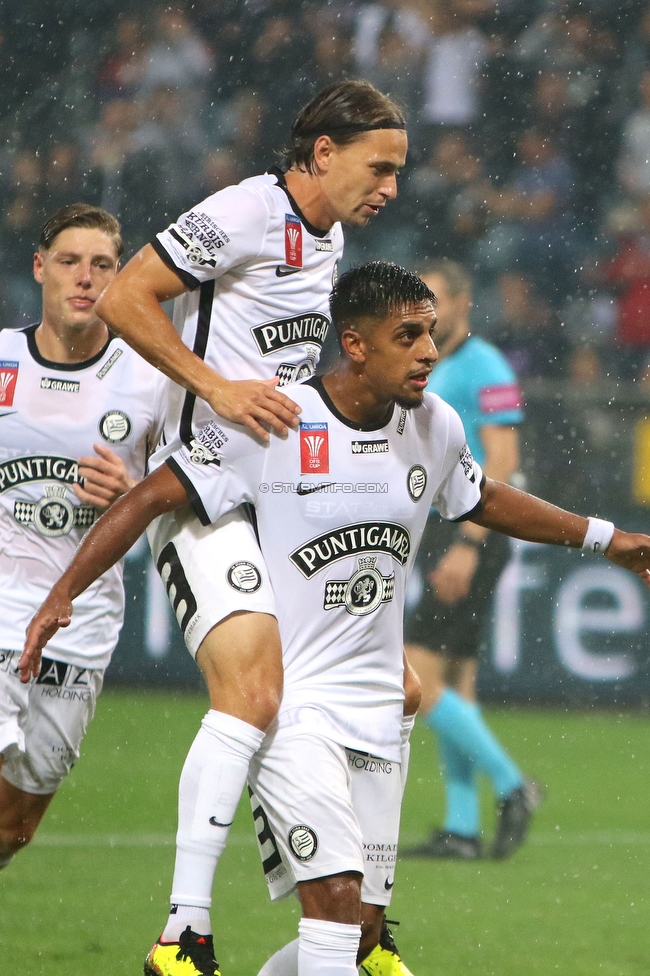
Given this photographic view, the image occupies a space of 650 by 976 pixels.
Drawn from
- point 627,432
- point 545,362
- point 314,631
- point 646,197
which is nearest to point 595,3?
point 646,197

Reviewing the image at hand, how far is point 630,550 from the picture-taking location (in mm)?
3846

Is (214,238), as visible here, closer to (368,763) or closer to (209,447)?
Result: (209,447)

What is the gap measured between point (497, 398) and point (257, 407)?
3.20 meters

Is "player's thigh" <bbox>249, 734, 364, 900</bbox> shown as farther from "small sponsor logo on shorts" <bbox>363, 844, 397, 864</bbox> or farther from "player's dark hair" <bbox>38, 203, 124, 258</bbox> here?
"player's dark hair" <bbox>38, 203, 124, 258</bbox>

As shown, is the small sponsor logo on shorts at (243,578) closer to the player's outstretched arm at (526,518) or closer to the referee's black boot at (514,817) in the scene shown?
the player's outstretched arm at (526,518)

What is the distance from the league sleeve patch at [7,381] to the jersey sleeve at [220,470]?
963 mm

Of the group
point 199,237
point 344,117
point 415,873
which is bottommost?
point 415,873

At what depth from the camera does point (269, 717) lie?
335 cm

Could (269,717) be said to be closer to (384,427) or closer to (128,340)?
(384,427)

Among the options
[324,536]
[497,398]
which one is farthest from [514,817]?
[324,536]

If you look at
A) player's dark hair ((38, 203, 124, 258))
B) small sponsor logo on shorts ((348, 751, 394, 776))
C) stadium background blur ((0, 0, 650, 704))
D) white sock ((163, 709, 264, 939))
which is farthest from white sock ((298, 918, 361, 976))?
stadium background blur ((0, 0, 650, 704))

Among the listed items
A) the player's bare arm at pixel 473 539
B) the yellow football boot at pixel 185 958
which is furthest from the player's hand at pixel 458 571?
the yellow football boot at pixel 185 958

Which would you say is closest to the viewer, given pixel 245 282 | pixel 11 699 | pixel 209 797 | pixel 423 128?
pixel 209 797

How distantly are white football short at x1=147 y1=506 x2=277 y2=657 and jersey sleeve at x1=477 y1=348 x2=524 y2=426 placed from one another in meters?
3.07
